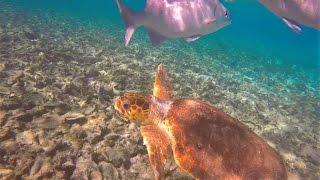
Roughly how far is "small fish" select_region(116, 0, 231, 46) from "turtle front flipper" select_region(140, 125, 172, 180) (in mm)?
2088

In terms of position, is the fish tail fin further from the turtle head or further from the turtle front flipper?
the turtle front flipper

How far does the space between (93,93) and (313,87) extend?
11.8 metres

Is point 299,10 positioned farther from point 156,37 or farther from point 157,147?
point 156,37

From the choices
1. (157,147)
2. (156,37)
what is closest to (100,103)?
(156,37)

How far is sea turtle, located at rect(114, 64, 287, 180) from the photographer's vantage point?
3.24 meters

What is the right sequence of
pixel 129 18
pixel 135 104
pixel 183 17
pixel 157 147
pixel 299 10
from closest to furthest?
pixel 157 147 < pixel 299 10 < pixel 135 104 < pixel 183 17 < pixel 129 18

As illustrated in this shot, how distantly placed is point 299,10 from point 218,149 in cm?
187

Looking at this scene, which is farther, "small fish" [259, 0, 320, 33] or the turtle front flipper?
"small fish" [259, 0, 320, 33]

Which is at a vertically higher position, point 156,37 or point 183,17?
point 183,17

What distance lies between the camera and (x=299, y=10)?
3.64 meters

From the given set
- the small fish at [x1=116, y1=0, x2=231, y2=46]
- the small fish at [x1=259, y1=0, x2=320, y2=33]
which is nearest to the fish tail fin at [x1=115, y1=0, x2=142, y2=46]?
the small fish at [x1=116, y1=0, x2=231, y2=46]

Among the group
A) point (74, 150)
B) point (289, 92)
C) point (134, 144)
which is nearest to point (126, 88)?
point (134, 144)

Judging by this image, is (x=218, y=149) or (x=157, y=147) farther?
(x=157, y=147)

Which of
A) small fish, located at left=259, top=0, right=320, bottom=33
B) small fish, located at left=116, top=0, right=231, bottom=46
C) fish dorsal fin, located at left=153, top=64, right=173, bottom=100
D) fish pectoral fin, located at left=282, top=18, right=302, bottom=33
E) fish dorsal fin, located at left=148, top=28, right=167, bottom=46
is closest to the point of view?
small fish, located at left=259, top=0, right=320, bottom=33
